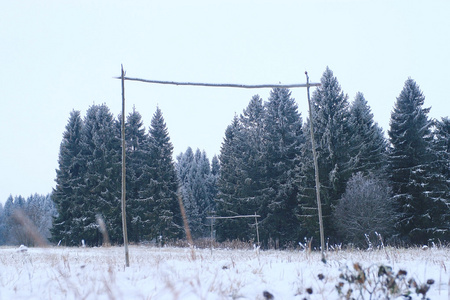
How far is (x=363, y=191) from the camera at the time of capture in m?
23.5

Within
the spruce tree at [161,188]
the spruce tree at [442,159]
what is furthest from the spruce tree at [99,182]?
the spruce tree at [442,159]

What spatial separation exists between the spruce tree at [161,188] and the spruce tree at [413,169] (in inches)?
809

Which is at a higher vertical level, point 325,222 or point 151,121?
point 151,121

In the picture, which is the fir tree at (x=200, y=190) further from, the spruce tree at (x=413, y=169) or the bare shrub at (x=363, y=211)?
the spruce tree at (x=413, y=169)

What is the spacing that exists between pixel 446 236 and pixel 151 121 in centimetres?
2912

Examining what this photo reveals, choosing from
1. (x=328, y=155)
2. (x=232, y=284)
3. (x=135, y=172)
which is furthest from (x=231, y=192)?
(x=232, y=284)

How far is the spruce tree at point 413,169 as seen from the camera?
2570cm

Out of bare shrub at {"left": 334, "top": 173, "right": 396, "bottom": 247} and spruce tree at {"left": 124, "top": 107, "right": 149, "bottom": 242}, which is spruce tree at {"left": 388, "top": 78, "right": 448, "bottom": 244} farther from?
spruce tree at {"left": 124, "top": 107, "right": 149, "bottom": 242}

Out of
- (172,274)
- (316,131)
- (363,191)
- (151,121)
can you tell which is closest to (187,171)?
(151,121)

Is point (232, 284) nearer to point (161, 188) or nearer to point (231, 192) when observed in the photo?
point (161, 188)

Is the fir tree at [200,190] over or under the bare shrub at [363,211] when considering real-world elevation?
over

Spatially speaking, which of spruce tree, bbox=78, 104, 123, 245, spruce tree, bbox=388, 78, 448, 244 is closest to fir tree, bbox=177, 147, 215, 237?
spruce tree, bbox=78, 104, 123, 245

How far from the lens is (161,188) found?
35.5m

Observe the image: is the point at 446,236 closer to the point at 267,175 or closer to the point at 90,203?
the point at 267,175
